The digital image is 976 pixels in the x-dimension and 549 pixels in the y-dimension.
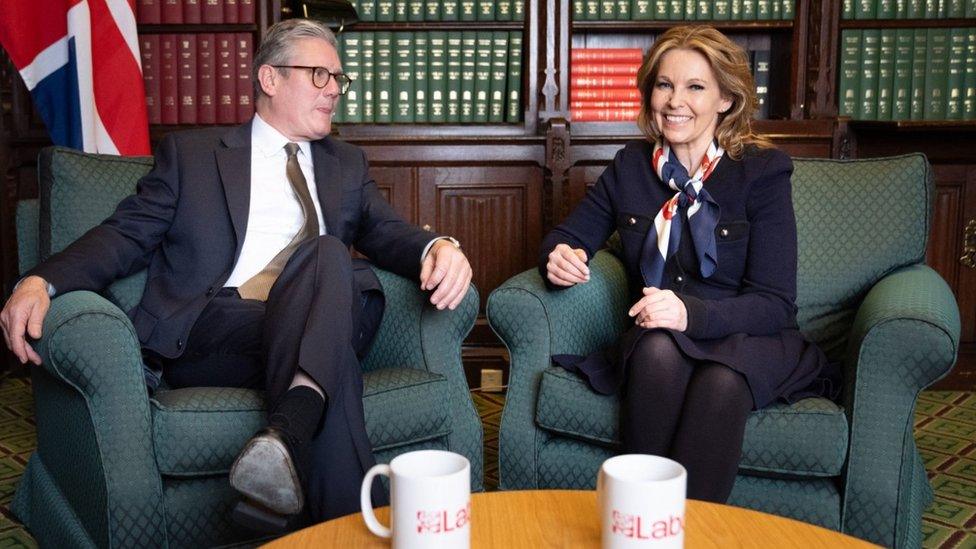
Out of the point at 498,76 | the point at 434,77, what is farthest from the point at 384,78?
the point at 498,76

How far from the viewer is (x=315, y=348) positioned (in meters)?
1.61

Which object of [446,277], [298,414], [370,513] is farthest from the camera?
[446,277]

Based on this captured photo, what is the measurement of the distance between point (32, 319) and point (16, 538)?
707 mm

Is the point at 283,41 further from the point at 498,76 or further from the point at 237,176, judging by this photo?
the point at 498,76

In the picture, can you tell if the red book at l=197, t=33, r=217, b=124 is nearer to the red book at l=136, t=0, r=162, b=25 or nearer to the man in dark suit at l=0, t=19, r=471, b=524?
the red book at l=136, t=0, r=162, b=25

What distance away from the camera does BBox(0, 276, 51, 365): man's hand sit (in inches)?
64.2

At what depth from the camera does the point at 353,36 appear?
3402mm

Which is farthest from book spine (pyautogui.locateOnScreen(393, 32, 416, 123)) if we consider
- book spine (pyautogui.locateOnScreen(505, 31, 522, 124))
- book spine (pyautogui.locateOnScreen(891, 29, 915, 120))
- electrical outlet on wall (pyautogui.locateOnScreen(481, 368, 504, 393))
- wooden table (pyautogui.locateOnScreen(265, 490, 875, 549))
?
wooden table (pyautogui.locateOnScreen(265, 490, 875, 549))

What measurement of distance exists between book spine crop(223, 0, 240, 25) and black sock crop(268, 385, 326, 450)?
2138 mm

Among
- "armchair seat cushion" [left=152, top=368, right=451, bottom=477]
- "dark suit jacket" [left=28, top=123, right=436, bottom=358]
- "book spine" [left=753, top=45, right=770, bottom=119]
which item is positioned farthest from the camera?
"book spine" [left=753, top=45, right=770, bottom=119]

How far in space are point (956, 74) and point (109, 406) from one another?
2.98 meters

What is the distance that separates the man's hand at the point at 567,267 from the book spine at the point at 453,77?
1.58 meters

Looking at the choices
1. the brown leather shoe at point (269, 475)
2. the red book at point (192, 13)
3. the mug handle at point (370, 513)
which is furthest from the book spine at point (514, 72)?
the mug handle at point (370, 513)

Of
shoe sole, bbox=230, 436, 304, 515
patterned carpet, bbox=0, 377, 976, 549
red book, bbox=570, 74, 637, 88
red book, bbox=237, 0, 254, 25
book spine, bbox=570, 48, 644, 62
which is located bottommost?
patterned carpet, bbox=0, 377, 976, 549
